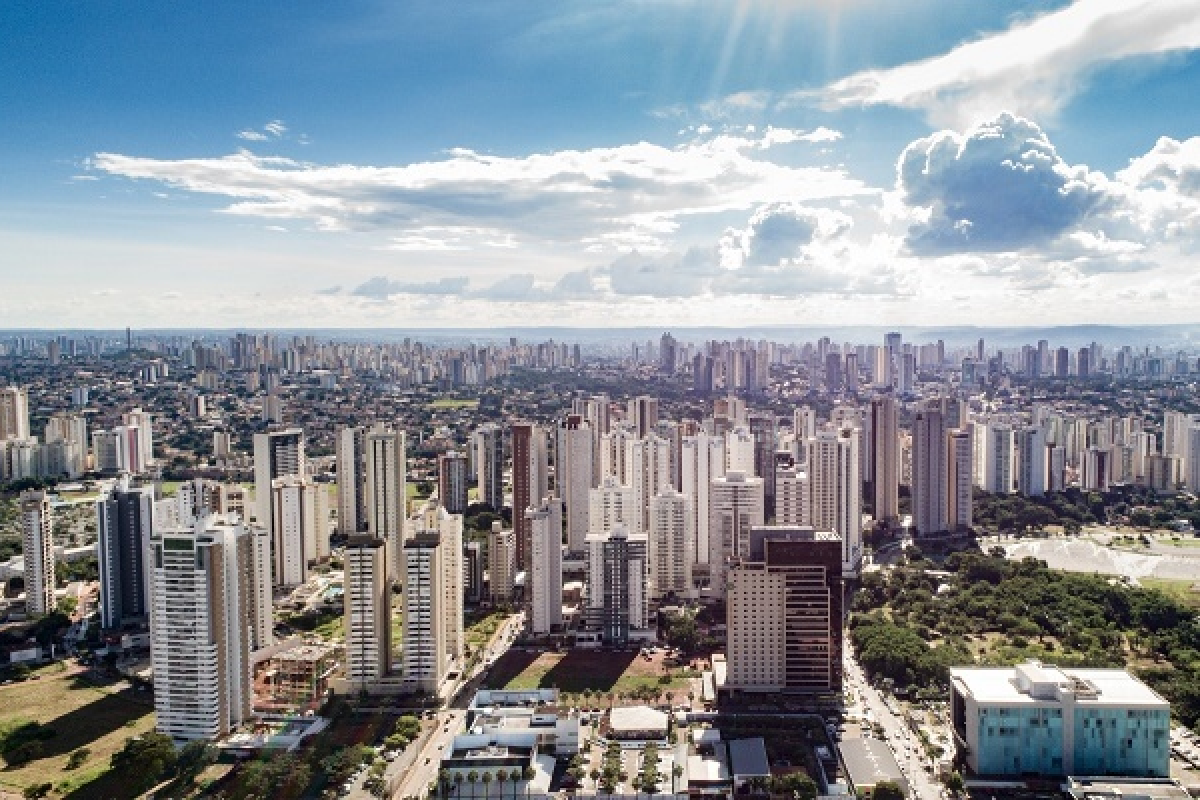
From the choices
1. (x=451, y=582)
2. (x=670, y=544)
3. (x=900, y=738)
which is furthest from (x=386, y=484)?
(x=900, y=738)

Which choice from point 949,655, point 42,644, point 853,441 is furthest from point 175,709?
point 853,441

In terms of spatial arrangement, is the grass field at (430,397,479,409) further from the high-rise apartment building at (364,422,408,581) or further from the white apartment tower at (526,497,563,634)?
the white apartment tower at (526,497,563,634)

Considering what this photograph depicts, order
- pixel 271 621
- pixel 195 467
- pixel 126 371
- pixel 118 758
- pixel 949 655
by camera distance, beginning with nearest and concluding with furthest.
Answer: pixel 118 758 → pixel 949 655 → pixel 271 621 → pixel 195 467 → pixel 126 371

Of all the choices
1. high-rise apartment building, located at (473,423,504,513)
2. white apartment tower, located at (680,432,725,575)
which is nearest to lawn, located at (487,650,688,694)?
white apartment tower, located at (680,432,725,575)

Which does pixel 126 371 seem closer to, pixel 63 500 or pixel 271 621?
pixel 63 500

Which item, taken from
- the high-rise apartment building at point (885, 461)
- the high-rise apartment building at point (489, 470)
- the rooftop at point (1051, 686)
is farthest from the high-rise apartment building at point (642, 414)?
the rooftop at point (1051, 686)

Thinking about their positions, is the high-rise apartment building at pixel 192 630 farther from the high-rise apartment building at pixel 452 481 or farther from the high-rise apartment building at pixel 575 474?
the high-rise apartment building at pixel 452 481
